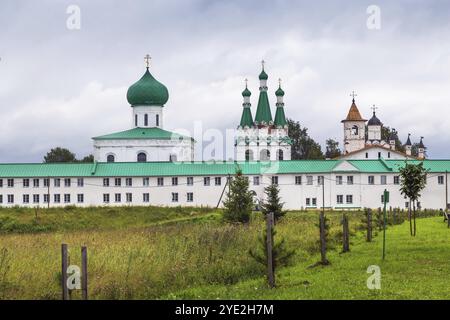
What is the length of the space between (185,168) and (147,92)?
51.0 ft

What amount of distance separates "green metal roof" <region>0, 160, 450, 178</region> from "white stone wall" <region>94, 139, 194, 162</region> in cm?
913

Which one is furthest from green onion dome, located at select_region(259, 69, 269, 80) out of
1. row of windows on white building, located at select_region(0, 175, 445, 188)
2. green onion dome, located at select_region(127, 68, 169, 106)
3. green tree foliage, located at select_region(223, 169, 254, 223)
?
green tree foliage, located at select_region(223, 169, 254, 223)

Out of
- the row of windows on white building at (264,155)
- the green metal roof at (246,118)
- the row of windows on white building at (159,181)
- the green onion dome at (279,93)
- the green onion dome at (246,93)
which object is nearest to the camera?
the row of windows on white building at (159,181)

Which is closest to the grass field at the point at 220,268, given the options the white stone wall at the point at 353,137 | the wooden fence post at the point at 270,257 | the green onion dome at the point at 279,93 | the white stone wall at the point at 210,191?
the wooden fence post at the point at 270,257

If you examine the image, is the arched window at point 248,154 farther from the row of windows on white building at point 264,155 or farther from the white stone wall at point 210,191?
the white stone wall at point 210,191

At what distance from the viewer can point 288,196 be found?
5875 cm

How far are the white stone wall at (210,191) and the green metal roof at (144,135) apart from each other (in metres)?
11.9

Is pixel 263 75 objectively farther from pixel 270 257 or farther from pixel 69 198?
pixel 270 257

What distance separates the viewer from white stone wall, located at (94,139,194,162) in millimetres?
70250

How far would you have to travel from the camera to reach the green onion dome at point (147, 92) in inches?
2876

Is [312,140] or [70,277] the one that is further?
[312,140]
